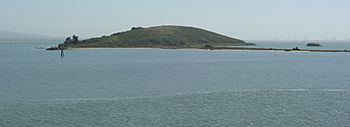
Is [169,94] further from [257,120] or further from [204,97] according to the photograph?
[257,120]

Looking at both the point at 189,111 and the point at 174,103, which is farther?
the point at 174,103

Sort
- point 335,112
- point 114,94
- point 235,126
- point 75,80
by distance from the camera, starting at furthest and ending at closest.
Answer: point 75,80
point 114,94
point 335,112
point 235,126

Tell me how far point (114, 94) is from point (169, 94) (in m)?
5.08

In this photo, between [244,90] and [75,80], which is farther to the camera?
[75,80]

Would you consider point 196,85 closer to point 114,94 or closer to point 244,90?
Answer: point 244,90

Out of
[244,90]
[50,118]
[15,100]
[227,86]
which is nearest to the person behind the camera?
[50,118]

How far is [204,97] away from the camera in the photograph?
42.8m

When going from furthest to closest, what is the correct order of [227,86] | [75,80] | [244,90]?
[75,80]
[227,86]
[244,90]

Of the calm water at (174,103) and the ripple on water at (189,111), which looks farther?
the calm water at (174,103)

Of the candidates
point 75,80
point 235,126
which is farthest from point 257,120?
point 75,80

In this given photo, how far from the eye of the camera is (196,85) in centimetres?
5394

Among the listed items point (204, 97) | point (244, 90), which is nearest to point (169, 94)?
point (204, 97)

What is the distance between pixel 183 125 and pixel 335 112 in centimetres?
1186

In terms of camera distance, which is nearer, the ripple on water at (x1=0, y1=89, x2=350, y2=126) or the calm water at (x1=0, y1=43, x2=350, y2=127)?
the ripple on water at (x1=0, y1=89, x2=350, y2=126)
